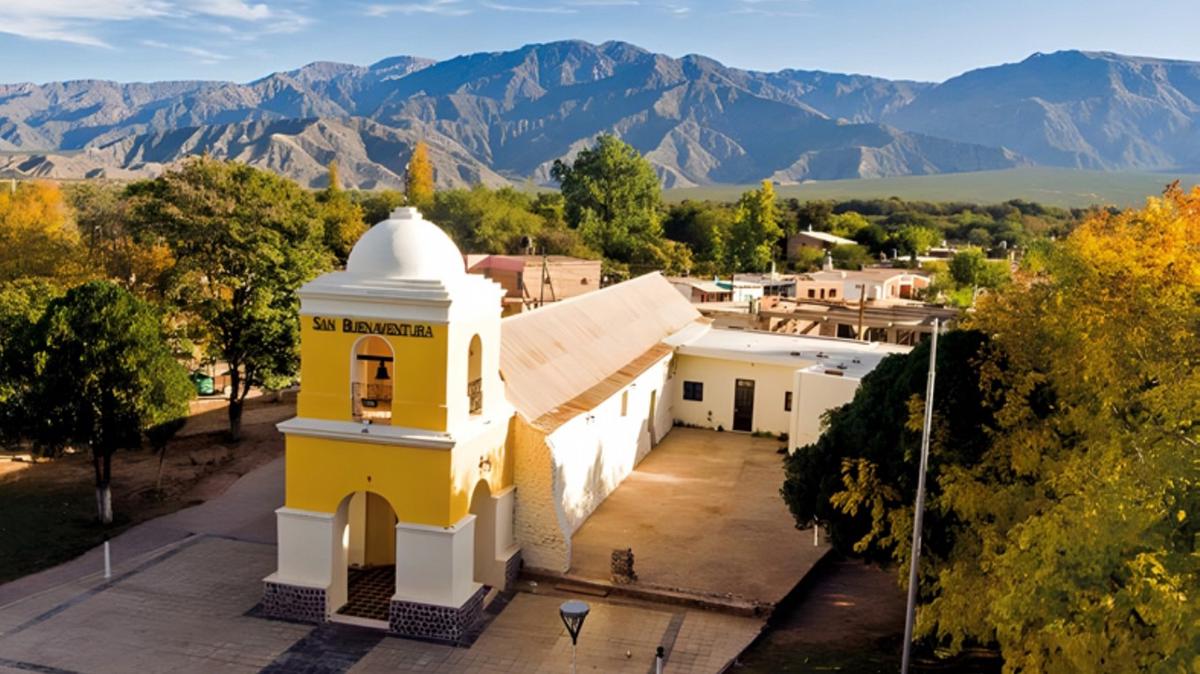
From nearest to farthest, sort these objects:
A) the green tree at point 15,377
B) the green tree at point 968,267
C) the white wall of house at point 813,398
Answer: the green tree at point 15,377
the white wall of house at point 813,398
the green tree at point 968,267

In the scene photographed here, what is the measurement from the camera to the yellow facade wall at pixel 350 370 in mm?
17359

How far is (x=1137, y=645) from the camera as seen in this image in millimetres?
10711

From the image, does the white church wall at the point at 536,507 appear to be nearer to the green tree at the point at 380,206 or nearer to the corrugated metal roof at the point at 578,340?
the corrugated metal roof at the point at 578,340

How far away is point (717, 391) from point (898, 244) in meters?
62.8

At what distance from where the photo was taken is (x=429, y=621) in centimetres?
1720

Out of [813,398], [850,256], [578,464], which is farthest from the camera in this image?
[850,256]

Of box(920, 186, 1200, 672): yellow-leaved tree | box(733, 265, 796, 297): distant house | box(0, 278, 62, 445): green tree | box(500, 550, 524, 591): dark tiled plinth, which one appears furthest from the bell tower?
box(733, 265, 796, 297): distant house

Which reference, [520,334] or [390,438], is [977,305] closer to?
[390,438]

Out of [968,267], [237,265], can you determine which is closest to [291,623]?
[237,265]

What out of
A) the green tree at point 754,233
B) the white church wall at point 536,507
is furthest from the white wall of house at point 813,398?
the green tree at point 754,233

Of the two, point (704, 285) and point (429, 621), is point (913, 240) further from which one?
point (429, 621)

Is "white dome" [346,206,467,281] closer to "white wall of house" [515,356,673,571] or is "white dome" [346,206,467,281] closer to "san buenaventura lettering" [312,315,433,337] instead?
"san buenaventura lettering" [312,315,433,337]

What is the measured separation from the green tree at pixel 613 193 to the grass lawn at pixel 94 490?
47.5 metres

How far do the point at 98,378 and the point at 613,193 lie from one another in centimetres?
6059
